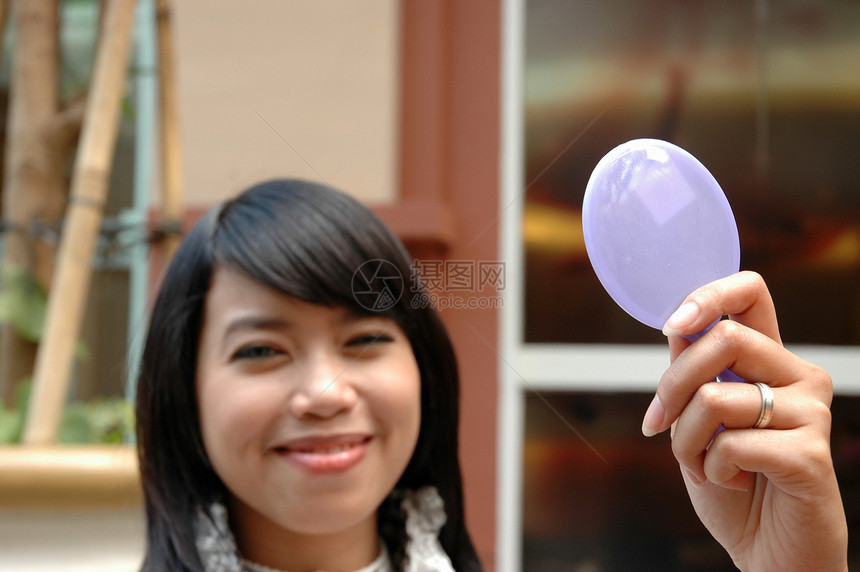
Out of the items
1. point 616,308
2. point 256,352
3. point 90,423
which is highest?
point 256,352

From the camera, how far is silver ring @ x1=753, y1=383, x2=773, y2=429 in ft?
1.40

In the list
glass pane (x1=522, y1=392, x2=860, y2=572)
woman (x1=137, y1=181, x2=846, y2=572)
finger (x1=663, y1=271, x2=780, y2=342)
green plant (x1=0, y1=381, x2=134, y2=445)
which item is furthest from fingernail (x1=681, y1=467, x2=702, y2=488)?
green plant (x1=0, y1=381, x2=134, y2=445)

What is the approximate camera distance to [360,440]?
0.57 meters

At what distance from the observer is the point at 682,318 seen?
1.37ft

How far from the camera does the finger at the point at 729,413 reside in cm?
42

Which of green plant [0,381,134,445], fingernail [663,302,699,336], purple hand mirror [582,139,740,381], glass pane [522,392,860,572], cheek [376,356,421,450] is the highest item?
purple hand mirror [582,139,740,381]

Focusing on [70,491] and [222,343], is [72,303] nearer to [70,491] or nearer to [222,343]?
[70,491]

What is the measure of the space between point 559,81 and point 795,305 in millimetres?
482

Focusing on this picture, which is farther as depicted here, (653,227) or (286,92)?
(286,92)

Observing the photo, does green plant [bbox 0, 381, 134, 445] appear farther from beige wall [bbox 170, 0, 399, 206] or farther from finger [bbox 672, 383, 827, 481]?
finger [bbox 672, 383, 827, 481]

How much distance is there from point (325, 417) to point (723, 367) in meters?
0.28

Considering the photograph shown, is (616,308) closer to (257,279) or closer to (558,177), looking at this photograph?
(558,177)

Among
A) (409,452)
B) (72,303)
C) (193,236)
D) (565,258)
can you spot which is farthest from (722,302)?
(72,303)

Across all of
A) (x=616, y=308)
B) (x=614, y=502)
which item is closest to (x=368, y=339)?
(x=616, y=308)
